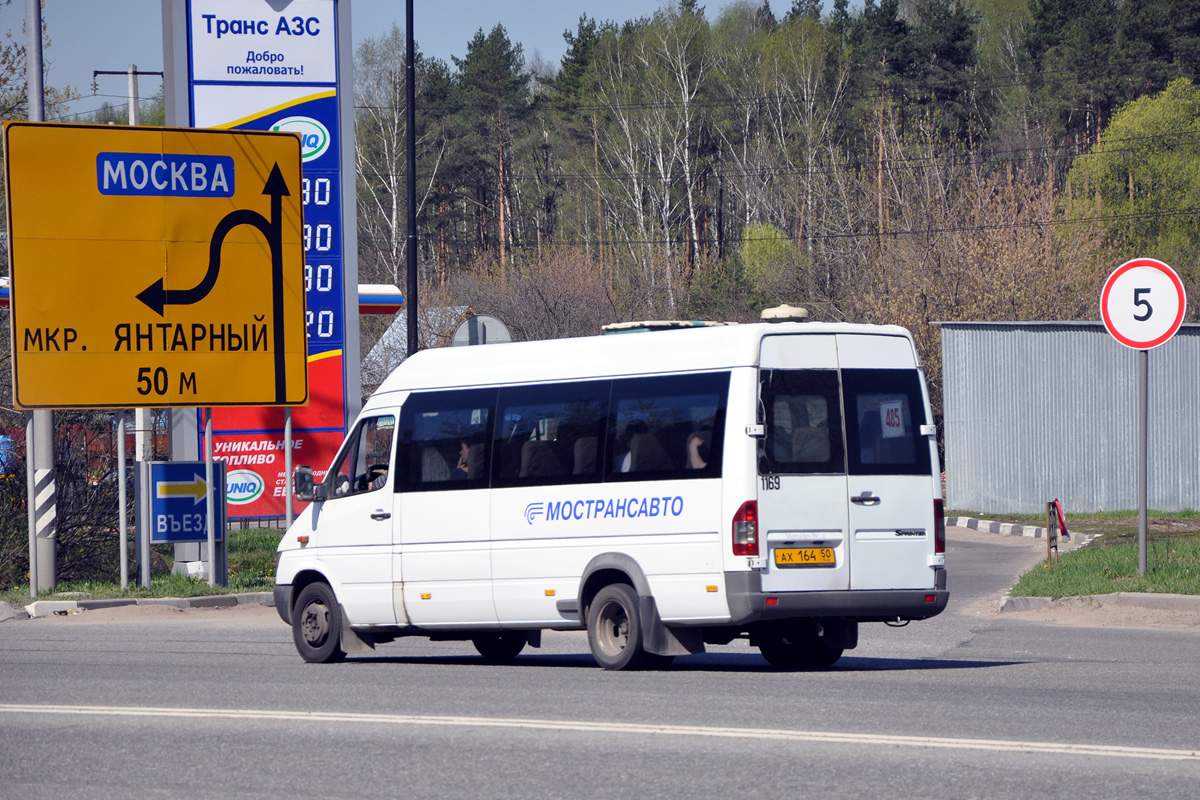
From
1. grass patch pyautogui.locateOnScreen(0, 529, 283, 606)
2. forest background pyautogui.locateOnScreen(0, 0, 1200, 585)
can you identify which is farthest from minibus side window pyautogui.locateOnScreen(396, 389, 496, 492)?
forest background pyautogui.locateOnScreen(0, 0, 1200, 585)

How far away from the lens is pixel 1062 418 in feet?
90.6

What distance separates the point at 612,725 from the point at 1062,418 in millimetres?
21522

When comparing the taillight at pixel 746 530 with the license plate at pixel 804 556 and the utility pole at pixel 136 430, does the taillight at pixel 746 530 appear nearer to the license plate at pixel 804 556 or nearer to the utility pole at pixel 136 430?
the license plate at pixel 804 556

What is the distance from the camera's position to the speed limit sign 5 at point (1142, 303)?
15180 millimetres

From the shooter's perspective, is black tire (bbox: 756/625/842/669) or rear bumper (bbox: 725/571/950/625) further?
black tire (bbox: 756/625/842/669)

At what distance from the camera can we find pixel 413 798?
6.16 meters

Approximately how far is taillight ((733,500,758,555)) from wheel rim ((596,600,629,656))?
45.8 inches

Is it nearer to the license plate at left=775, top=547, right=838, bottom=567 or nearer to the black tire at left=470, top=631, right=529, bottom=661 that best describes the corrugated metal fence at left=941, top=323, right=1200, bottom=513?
the black tire at left=470, top=631, right=529, bottom=661

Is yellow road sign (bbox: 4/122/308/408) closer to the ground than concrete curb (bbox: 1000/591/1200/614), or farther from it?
farther from it

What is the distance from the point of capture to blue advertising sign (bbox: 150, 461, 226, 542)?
1936 centimetres

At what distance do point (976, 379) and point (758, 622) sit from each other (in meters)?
19.4

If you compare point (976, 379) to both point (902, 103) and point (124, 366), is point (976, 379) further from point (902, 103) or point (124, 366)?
point (902, 103)

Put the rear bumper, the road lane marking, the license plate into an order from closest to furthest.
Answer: the road lane marking
the rear bumper
the license plate

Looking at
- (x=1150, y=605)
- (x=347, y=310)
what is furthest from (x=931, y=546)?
(x=347, y=310)
